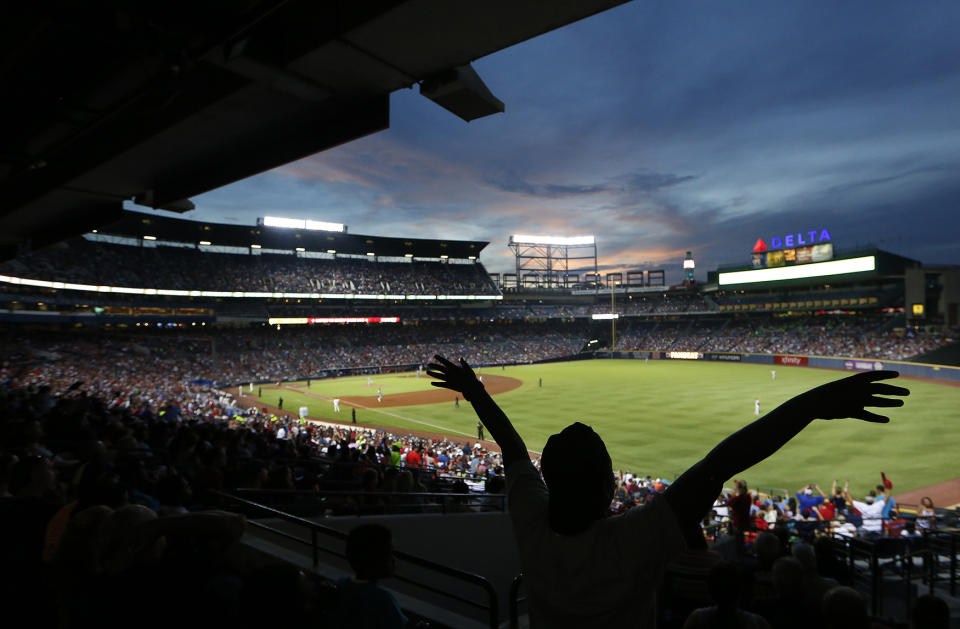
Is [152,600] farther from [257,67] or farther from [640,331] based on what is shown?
[640,331]

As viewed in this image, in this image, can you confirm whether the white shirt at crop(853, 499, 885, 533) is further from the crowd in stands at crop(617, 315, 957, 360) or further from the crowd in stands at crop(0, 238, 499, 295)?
the crowd in stands at crop(0, 238, 499, 295)

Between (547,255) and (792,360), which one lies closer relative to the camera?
(792,360)

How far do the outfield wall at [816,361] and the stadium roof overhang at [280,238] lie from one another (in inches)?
1258

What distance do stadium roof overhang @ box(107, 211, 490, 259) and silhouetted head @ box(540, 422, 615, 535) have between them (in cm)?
5677

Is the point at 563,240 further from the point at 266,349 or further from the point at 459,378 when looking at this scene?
the point at 459,378

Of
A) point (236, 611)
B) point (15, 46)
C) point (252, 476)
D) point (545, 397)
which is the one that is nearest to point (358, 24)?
point (15, 46)

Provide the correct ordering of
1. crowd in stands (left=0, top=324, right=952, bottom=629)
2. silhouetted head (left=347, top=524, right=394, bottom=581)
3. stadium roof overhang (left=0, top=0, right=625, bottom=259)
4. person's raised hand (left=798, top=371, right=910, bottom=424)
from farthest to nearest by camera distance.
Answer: stadium roof overhang (left=0, top=0, right=625, bottom=259), crowd in stands (left=0, top=324, right=952, bottom=629), silhouetted head (left=347, top=524, right=394, bottom=581), person's raised hand (left=798, top=371, right=910, bottom=424)

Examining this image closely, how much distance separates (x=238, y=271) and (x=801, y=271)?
75.5 m

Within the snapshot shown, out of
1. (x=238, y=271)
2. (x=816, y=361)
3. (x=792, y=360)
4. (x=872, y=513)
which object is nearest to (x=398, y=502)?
(x=872, y=513)

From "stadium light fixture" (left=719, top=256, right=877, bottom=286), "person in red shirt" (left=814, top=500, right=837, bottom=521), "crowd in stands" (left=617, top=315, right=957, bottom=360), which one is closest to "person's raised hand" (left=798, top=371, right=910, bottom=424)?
"person in red shirt" (left=814, top=500, right=837, bottom=521)

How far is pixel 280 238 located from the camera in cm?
7138

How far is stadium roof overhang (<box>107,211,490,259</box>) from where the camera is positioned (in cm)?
5778

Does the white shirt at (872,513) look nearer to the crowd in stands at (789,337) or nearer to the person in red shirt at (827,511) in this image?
the person in red shirt at (827,511)

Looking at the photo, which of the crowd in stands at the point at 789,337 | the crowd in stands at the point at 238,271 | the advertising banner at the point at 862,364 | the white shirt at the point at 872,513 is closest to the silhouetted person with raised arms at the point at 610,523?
the white shirt at the point at 872,513
